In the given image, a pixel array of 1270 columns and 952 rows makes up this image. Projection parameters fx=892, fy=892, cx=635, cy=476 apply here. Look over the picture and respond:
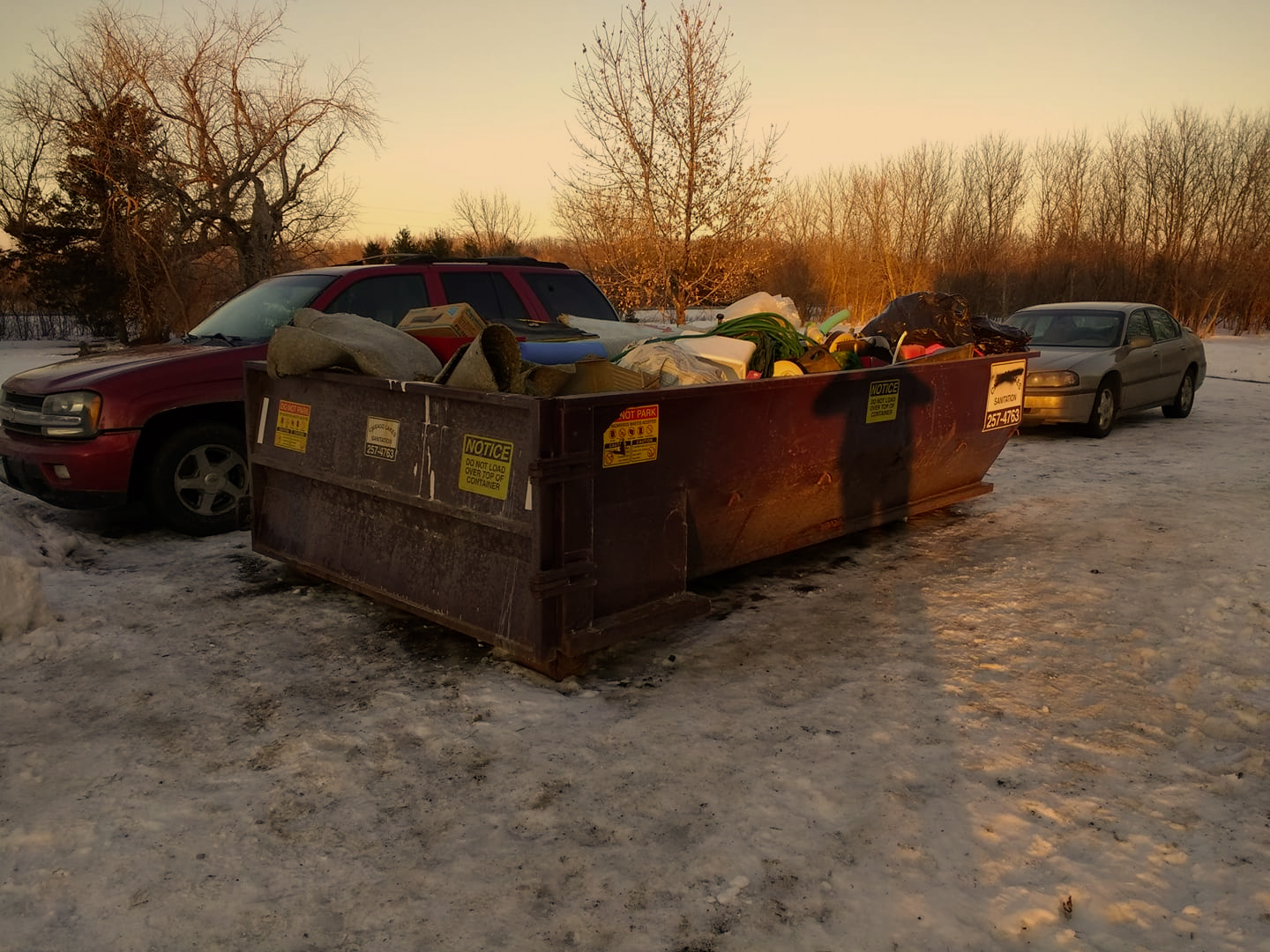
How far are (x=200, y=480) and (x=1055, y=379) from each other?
29.7ft

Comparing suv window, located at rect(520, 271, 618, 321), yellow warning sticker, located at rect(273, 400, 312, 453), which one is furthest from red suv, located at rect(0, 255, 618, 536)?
yellow warning sticker, located at rect(273, 400, 312, 453)

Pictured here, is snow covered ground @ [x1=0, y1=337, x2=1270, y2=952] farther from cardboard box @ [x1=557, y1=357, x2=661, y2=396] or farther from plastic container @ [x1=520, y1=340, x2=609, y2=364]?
plastic container @ [x1=520, y1=340, x2=609, y2=364]

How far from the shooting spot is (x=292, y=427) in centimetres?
487

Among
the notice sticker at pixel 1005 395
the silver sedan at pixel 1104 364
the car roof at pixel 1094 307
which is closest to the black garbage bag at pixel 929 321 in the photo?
the notice sticker at pixel 1005 395

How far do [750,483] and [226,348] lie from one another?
153 inches

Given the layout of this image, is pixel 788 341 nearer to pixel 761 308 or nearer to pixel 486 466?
pixel 761 308

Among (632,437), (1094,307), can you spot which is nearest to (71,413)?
(632,437)

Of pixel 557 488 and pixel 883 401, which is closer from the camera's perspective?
pixel 557 488

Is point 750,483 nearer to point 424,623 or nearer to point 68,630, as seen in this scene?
point 424,623

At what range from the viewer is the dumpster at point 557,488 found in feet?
12.2

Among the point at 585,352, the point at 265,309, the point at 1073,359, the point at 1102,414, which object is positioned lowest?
the point at 1102,414

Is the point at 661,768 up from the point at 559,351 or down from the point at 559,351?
down

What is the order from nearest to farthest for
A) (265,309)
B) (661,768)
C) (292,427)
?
1. (661,768)
2. (292,427)
3. (265,309)

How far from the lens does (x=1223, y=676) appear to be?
3.93 m
